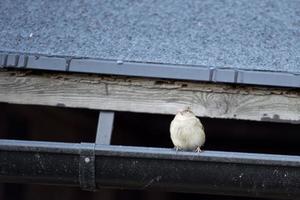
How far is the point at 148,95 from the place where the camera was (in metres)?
2.91

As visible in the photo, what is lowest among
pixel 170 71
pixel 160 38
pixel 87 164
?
pixel 87 164

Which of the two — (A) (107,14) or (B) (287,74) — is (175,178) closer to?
(B) (287,74)

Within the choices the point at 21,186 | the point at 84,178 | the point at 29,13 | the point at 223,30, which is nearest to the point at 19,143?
the point at 84,178

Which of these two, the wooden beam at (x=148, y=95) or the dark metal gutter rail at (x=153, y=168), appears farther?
the wooden beam at (x=148, y=95)

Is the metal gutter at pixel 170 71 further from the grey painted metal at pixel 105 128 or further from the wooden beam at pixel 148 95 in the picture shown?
the grey painted metal at pixel 105 128

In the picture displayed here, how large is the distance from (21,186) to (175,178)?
1886mm

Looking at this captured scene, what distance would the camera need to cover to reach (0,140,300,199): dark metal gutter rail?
266 centimetres

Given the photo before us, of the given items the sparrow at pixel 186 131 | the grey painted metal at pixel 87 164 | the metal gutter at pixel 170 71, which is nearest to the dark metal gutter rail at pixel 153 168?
the grey painted metal at pixel 87 164

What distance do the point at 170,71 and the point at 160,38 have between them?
1.40 ft

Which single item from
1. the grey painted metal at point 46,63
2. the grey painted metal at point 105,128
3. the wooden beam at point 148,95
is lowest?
the grey painted metal at point 105,128

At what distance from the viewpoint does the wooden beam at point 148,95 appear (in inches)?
113

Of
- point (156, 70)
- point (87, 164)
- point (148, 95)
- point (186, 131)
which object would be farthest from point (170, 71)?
point (87, 164)

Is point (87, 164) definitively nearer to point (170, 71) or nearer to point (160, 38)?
point (170, 71)

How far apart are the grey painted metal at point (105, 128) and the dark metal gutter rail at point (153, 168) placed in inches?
2.3
